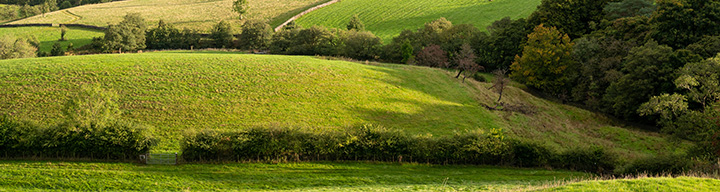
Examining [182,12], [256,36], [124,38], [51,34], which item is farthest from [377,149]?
[182,12]

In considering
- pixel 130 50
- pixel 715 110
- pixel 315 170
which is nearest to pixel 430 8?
pixel 130 50

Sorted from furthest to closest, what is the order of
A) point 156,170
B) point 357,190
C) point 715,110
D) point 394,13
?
point 394,13
point 715,110
point 156,170
point 357,190

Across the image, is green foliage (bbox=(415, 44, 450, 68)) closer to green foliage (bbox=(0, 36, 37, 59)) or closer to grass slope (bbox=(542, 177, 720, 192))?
grass slope (bbox=(542, 177, 720, 192))

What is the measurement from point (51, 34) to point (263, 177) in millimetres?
99684

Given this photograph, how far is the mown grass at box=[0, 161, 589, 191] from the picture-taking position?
26.6m

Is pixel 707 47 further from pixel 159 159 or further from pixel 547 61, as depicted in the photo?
pixel 159 159

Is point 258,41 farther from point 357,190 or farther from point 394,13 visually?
point 357,190

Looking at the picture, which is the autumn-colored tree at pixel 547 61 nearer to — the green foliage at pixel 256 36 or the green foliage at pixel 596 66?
the green foliage at pixel 596 66

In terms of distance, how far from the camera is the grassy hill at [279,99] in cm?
4216

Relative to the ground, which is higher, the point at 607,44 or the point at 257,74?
the point at 607,44

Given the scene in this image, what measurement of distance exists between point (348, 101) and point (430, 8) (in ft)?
259

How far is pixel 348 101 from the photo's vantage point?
49.0 m

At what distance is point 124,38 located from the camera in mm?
87500

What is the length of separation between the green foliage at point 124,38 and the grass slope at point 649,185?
87266 millimetres
